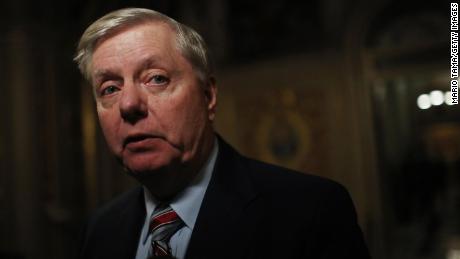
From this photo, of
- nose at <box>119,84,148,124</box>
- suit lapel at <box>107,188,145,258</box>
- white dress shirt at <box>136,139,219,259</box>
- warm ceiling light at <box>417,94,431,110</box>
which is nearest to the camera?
nose at <box>119,84,148,124</box>

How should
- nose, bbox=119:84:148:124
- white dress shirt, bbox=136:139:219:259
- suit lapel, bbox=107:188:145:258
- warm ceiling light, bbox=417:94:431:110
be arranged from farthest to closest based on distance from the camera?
warm ceiling light, bbox=417:94:431:110 → suit lapel, bbox=107:188:145:258 → white dress shirt, bbox=136:139:219:259 → nose, bbox=119:84:148:124

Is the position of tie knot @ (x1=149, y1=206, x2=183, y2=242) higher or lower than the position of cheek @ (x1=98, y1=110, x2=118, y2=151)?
Result: lower

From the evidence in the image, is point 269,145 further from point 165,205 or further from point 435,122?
point 165,205

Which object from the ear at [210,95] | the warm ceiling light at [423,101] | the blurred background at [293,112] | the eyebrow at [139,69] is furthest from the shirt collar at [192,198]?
the warm ceiling light at [423,101]

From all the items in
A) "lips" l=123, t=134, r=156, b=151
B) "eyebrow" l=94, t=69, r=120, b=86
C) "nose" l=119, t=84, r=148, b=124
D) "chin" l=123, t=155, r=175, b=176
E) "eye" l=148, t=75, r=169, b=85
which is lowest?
"chin" l=123, t=155, r=175, b=176

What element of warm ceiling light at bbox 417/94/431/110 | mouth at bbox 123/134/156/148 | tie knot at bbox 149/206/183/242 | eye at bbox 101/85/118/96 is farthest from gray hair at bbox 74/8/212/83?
warm ceiling light at bbox 417/94/431/110

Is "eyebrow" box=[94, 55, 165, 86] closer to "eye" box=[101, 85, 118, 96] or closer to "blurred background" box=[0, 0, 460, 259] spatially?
"eye" box=[101, 85, 118, 96]

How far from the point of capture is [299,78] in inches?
176

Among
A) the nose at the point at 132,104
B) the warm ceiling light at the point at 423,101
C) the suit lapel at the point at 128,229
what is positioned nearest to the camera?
the nose at the point at 132,104

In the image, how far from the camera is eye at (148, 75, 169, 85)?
1073 mm

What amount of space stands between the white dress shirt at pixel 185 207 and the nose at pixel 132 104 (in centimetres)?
25

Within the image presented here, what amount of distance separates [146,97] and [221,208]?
1.07 feet

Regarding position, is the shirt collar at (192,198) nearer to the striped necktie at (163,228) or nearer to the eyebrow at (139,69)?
the striped necktie at (163,228)

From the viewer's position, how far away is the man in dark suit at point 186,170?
1.08 meters
